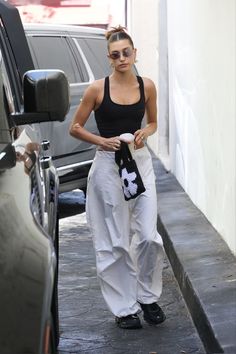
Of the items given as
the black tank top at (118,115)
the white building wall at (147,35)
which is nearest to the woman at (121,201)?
the black tank top at (118,115)

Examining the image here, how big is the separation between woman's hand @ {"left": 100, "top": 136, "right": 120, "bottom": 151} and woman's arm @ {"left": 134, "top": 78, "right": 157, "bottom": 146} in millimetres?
127

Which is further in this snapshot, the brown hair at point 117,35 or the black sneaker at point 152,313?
the black sneaker at point 152,313

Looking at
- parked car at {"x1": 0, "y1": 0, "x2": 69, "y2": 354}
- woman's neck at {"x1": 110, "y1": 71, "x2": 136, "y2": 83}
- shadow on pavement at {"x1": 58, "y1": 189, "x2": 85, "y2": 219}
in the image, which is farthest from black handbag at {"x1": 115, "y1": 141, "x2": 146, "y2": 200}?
shadow on pavement at {"x1": 58, "y1": 189, "x2": 85, "y2": 219}

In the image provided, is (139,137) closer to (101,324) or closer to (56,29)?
(101,324)

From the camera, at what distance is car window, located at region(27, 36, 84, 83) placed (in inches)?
349

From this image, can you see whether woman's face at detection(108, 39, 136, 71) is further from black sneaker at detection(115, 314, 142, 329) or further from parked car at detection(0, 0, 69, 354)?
black sneaker at detection(115, 314, 142, 329)

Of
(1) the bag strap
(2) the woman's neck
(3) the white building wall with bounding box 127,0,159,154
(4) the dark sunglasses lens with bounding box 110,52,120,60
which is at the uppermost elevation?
(4) the dark sunglasses lens with bounding box 110,52,120,60

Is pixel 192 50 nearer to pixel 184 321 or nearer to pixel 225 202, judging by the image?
pixel 225 202

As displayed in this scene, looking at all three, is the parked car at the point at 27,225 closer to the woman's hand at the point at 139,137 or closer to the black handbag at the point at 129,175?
the black handbag at the point at 129,175

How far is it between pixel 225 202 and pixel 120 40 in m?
1.94

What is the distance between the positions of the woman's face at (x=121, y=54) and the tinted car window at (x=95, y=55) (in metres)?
4.13

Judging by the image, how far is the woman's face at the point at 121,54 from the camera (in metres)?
5.39

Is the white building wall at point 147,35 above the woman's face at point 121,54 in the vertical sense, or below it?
below

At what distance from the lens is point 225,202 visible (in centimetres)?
683
